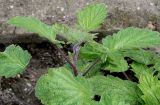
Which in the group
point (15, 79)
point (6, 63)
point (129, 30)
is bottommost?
point (15, 79)

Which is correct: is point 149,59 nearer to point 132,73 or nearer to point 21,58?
point 132,73

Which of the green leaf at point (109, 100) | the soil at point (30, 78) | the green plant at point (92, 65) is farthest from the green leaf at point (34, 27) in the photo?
the green leaf at point (109, 100)

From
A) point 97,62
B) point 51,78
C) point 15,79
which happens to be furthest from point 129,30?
point 15,79

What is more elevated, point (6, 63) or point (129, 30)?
point (129, 30)

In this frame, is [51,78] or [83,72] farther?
[83,72]

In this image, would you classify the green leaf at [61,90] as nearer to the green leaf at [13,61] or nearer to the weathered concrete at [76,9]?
the green leaf at [13,61]

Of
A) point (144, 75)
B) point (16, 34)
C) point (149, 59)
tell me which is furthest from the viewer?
point (16, 34)
